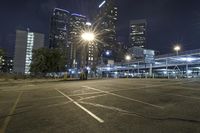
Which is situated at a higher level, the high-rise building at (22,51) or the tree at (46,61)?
the high-rise building at (22,51)

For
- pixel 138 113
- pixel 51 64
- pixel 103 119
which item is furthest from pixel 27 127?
pixel 51 64

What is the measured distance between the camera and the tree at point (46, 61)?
5701 cm

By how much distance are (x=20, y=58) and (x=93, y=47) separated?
6744cm

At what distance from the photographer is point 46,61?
58.1 metres

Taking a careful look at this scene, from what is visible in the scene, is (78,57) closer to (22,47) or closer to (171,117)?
(22,47)

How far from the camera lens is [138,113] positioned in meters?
6.46

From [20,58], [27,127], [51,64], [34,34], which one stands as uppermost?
[34,34]

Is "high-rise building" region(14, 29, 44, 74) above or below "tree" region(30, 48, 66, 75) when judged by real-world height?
above

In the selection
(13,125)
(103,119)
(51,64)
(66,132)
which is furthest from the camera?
(51,64)

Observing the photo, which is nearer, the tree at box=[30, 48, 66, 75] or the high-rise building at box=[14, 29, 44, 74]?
the tree at box=[30, 48, 66, 75]

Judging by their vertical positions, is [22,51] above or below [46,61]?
above

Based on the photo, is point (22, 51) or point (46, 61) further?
point (22, 51)

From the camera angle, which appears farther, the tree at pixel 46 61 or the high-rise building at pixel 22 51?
the high-rise building at pixel 22 51

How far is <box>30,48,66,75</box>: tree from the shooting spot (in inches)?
2244
